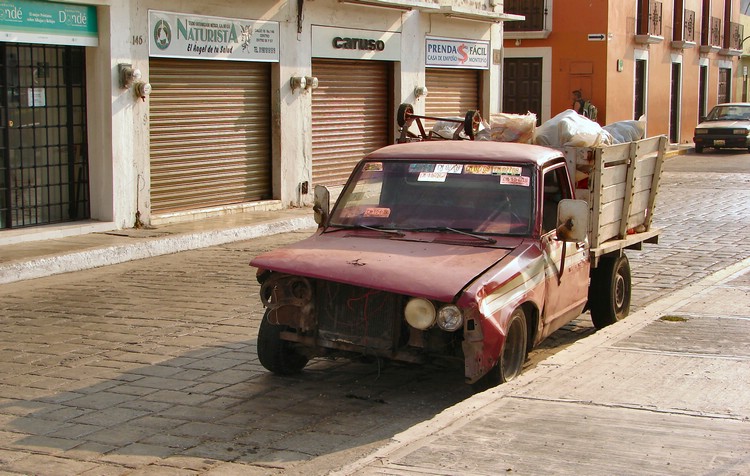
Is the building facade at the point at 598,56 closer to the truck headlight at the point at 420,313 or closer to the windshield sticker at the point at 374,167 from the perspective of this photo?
the windshield sticker at the point at 374,167

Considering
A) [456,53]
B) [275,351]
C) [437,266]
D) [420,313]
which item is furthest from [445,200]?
[456,53]

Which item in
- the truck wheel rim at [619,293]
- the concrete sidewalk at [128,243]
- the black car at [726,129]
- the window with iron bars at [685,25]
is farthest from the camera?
the window with iron bars at [685,25]

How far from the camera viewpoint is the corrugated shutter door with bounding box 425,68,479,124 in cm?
2198

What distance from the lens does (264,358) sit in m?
7.43

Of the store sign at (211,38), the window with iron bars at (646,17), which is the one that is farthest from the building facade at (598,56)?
the store sign at (211,38)

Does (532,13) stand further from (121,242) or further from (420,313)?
(420,313)

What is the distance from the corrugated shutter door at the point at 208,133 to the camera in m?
15.1

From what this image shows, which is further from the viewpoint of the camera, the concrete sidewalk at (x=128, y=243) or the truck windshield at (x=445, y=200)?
the concrete sidewalk at (x=128, y=243)

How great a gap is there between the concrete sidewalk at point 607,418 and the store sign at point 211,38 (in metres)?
8.48

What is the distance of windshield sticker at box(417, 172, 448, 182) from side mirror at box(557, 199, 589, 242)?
2.73 feet

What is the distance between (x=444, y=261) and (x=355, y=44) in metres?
12.7

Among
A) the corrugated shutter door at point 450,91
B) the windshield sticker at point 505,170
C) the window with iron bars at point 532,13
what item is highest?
the window with iron bars at point 532,13

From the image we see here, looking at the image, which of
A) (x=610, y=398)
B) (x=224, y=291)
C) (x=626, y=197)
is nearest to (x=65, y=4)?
(x=224, y=291)

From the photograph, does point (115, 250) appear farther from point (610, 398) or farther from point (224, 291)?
point (610, 398)
